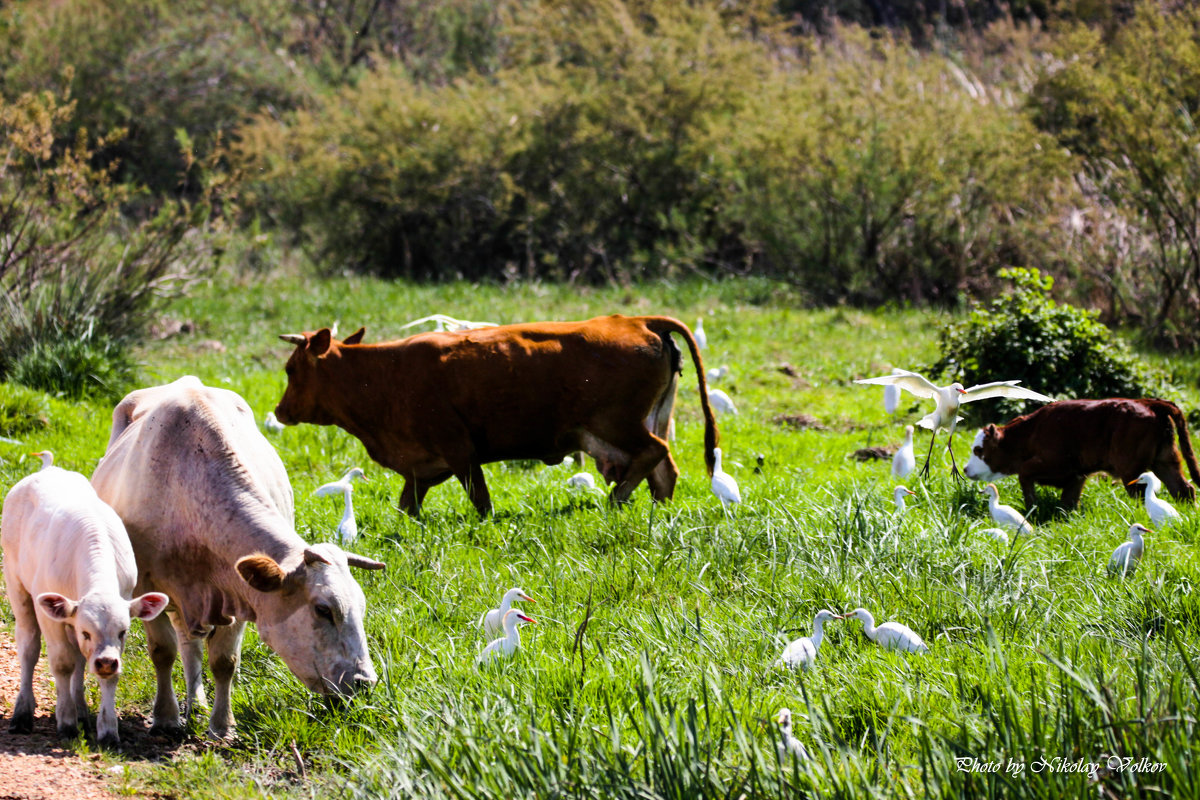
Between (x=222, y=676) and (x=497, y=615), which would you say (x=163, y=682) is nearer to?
(x=222, y=676)

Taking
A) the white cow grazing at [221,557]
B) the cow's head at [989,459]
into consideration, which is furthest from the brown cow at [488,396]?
the white cow grazing at [221,557]

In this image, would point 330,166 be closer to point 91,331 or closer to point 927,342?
point 91,331

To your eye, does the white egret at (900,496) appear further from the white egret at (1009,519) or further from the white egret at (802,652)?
the white egret at (802,652)

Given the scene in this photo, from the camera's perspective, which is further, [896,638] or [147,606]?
[896,638]

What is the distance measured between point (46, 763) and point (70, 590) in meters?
0.65

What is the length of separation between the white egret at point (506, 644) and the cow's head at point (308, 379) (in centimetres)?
307

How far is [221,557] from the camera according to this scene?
15.8 ft

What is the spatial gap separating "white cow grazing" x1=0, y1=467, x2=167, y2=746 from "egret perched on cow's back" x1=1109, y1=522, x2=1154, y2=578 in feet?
15.0

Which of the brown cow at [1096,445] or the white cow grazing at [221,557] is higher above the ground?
the white cow grazing at [221,557]

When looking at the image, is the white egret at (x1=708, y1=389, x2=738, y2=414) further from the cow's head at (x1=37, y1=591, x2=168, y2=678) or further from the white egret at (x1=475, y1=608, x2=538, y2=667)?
the cow's head at (x1=37, y1=591, x2=168, y2=678)

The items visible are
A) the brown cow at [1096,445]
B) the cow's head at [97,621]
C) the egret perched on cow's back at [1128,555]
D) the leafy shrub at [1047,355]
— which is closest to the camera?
the cow's head at [97,621]

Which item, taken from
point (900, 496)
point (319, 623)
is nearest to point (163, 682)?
point (319, 623)

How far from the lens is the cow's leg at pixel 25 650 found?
4.79 m

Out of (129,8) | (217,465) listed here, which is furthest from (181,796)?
(129,8)
